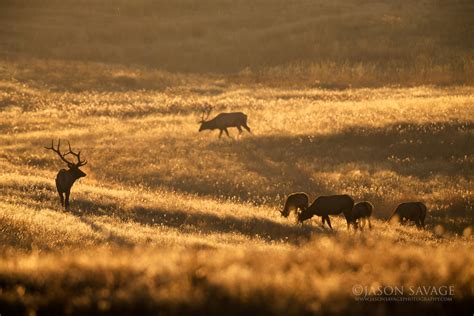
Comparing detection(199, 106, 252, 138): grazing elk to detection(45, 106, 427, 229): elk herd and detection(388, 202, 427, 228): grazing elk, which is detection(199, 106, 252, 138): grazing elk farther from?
detection(388, 202, 427, 228): grazing elk

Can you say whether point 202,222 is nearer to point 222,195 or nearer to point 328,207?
point 328,207

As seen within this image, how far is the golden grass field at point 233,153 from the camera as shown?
9812 millimetres

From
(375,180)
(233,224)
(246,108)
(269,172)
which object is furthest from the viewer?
(246,108)

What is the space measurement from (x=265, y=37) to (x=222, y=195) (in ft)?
183

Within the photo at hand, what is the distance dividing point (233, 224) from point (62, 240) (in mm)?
6279

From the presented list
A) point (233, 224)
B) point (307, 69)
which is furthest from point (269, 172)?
point (307, 69)

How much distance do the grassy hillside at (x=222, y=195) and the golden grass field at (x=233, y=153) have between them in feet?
0.23

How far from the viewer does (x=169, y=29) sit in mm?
89062

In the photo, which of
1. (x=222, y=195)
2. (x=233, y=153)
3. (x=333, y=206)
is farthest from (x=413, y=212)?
(x=233, y=153)

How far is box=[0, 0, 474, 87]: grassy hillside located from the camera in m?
67.2

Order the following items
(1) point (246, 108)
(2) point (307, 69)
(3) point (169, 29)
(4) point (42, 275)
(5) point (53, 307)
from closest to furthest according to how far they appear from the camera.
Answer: (5) point (53, 307) → (4) point (42, 275) → (1) point (246, 108) → (2) point (307, 69) → (3) point (169, 29)

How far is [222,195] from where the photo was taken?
29.7 m

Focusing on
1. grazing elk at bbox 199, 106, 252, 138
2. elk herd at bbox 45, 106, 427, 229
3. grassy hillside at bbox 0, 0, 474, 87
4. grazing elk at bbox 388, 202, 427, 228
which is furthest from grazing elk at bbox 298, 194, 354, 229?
grassy hillside at bbox 0, 0, 474, 87

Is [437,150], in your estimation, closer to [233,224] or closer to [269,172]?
[269,172]
